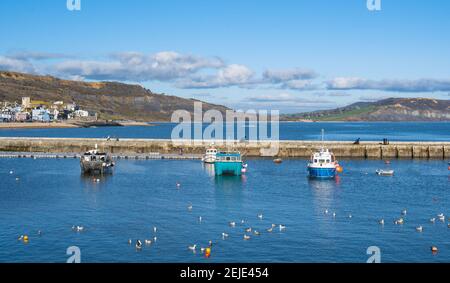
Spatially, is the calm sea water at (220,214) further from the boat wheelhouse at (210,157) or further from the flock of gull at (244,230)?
the boat wheelhouse at (210,157)

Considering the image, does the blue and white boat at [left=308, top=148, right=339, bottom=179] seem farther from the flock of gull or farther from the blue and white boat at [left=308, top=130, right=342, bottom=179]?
the flock of gull

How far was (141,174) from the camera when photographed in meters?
74.1

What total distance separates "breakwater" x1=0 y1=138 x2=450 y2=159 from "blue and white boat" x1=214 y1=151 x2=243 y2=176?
81.3 feet

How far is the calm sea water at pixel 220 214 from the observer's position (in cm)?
3281

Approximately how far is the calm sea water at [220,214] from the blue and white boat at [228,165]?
1.54 m

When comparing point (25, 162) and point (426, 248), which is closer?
point (426, 248)

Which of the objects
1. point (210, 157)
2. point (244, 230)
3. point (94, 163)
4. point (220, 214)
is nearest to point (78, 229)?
point (244, 230)

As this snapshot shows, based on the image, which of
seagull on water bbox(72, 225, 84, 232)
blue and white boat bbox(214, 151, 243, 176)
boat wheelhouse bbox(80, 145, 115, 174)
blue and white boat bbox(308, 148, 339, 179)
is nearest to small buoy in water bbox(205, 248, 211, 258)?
seagull on water bbox(72, 225, 84, 232)

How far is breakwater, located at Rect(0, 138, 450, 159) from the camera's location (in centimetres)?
9750

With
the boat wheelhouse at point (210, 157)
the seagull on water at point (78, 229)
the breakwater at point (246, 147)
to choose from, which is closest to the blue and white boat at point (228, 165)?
the boat wheelhouse at point (210, 157)
